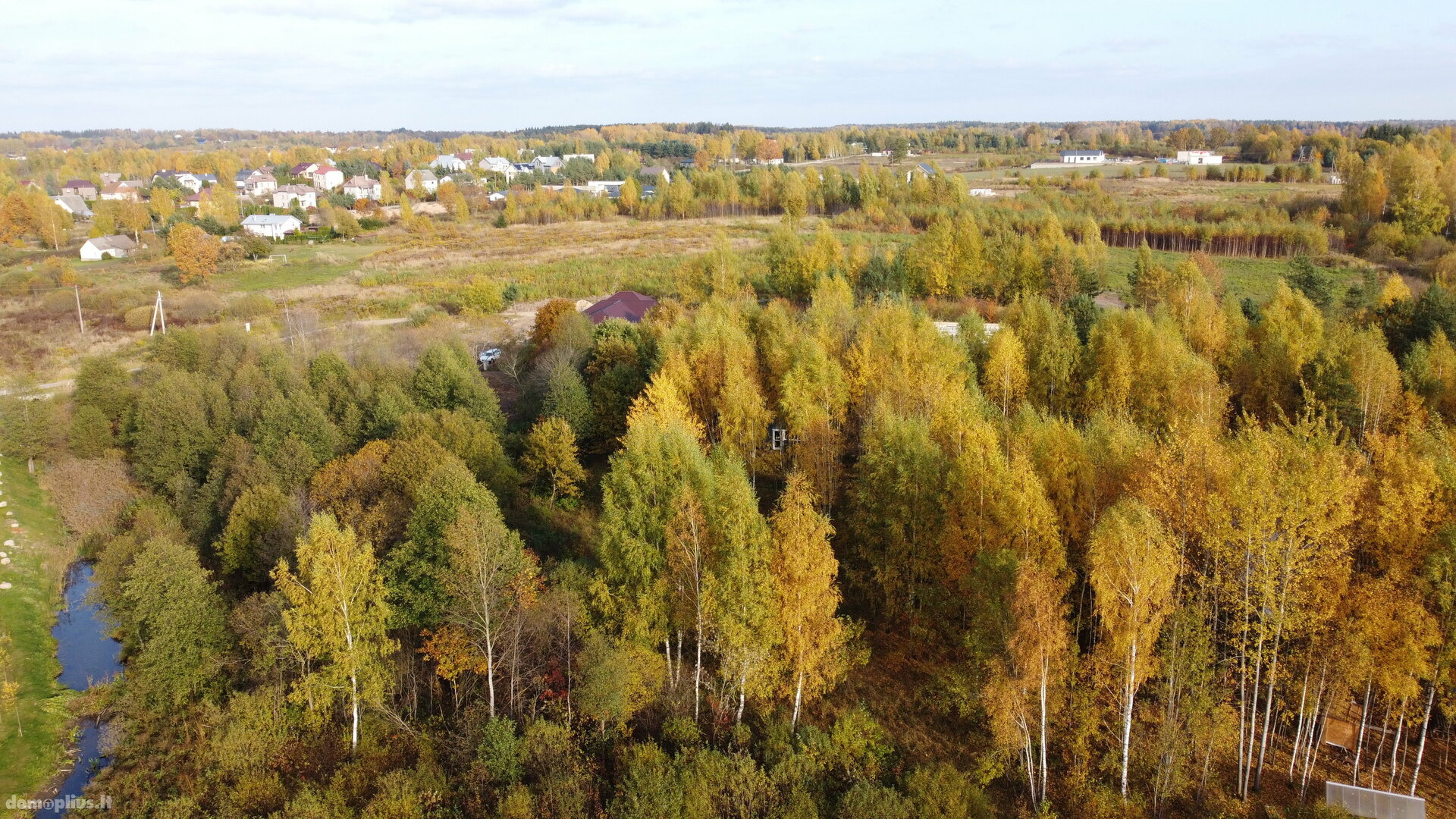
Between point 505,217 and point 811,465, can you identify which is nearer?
point 811,465

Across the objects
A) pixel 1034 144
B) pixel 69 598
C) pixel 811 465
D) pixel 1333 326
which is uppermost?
pixel 1034 144

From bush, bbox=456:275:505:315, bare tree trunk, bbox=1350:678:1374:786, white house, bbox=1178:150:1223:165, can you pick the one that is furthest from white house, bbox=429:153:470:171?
bare tree trunk, bbox=1350:678:1374:786

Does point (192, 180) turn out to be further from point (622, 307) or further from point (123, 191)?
point (622, 307)

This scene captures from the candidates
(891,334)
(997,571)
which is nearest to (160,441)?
(891,334)

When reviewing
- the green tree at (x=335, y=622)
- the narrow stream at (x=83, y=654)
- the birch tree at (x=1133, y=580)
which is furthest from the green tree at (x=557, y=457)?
the birch tree at (x=1133, y=580)

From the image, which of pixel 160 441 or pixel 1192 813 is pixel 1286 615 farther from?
pixel 160 441

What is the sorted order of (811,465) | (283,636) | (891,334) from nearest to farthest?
(283,636), (811,465), (891,334)

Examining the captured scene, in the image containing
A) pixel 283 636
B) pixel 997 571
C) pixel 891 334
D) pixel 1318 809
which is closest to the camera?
pixel 1318 809
